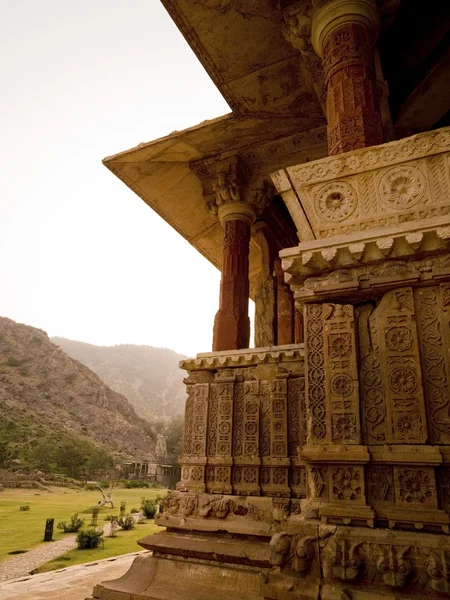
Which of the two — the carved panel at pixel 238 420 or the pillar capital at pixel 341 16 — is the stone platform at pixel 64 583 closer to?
the carved panel at pixel 238 420

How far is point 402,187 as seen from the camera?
265cm

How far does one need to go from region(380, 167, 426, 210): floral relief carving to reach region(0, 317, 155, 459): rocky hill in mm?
56558

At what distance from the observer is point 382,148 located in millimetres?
2764

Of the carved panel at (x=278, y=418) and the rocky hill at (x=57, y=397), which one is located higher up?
the rocky hill at (x=57, y=397)

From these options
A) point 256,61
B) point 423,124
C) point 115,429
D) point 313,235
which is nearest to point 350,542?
point 313,235

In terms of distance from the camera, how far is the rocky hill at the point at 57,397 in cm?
6006

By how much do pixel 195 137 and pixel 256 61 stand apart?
1563 millimetres

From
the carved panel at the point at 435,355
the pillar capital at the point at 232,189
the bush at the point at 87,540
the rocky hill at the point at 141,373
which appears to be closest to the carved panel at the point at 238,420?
the carved panel at the point at 435,355

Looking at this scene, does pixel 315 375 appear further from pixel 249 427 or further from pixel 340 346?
pixel 249 427

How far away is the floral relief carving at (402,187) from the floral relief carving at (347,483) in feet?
5.20

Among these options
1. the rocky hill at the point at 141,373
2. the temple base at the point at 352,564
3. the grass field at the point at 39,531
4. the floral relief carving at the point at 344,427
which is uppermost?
the rocky hill at the point at 141,373

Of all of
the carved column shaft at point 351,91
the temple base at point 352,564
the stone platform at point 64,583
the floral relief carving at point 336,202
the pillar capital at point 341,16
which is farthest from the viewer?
the stone platform at point 64,583

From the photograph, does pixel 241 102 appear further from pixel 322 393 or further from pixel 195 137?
pixel 322 393

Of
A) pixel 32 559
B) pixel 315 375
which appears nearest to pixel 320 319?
pixel 315 375
